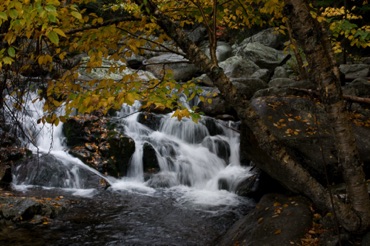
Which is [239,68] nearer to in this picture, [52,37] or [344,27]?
[344,27]

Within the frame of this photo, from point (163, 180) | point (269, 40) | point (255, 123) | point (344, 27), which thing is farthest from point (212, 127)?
point (269, 40)

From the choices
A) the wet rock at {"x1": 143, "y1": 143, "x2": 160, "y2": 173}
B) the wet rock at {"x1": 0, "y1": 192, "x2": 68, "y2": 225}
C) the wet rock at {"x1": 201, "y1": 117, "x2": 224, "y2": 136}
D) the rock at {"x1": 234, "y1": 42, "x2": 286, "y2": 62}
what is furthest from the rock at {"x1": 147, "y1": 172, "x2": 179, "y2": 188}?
the rock at {"x1": 234, "y1": 42, "x2": 286, "y2": 62}

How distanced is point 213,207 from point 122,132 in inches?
185

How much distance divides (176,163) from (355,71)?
825cm

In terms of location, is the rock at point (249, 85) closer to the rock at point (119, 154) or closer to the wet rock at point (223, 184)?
the wet rock at point (223, 184)

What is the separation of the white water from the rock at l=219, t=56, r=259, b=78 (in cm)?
483

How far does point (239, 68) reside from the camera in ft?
54.0

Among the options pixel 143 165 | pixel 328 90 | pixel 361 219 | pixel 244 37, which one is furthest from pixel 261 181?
pixel 244 37

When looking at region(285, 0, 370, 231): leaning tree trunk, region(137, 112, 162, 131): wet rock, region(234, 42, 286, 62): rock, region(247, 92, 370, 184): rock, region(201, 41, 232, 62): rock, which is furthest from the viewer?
region(201, 41, 232, 62): rock

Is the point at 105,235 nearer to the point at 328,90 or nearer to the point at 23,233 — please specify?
the point at 23,233

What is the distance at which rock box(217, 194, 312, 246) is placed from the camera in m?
4.56

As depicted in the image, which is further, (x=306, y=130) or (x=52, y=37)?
(x=306, y=130)

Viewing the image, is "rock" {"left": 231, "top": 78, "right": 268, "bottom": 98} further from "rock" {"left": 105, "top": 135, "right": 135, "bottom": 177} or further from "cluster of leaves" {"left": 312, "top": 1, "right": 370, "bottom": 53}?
"rock" {"left": 105, "top": 135, "right": 135, "bottom": 177}

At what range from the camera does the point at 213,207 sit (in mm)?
8031
